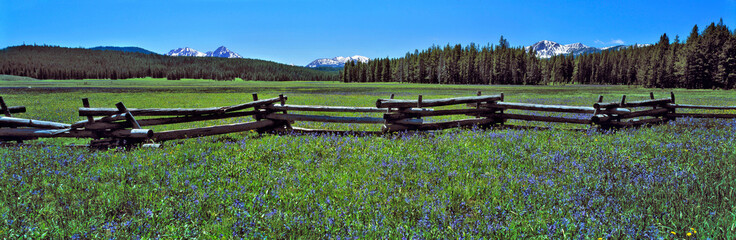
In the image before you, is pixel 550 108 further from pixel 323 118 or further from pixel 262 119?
pixel 262 119

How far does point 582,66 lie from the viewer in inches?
5925

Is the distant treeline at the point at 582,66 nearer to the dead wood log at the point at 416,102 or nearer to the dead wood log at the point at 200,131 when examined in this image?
the dead wood log at the point at 416,102

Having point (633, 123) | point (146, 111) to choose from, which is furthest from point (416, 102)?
point (633, 123)

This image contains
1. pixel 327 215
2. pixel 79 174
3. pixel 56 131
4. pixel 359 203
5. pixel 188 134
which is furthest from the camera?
pixel 188 134

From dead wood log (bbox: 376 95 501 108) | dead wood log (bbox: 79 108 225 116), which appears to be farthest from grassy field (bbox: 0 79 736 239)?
Answer: dead wood log (bbox: 376 95 501 108)

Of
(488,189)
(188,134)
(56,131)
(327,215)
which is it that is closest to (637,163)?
(488,189)

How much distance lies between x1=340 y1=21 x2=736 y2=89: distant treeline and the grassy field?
86555mm

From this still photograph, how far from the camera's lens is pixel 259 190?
4.72 m

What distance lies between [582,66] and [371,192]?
181 m

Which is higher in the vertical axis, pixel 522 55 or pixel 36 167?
pixel 522 55

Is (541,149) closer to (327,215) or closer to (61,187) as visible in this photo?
(327,215)

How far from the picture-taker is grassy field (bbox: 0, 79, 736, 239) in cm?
344

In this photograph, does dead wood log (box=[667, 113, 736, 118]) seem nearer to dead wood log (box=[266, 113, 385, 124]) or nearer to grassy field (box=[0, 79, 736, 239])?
grassy field (box=[0, 79, 736, 239])

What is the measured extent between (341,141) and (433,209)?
466 cm
